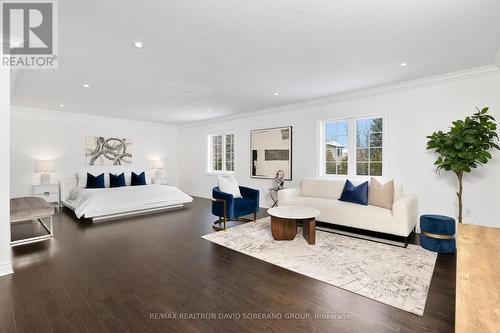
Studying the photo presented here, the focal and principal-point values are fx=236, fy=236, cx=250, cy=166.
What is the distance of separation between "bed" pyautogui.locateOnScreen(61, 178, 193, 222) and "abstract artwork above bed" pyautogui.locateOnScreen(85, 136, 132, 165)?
3.55 ft

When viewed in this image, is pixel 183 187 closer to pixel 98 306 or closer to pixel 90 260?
pixel 90 260

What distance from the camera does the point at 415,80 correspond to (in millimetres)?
3920

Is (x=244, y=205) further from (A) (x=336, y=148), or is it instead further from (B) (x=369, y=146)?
(B) (x=369, y=146)

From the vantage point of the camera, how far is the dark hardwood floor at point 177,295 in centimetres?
180

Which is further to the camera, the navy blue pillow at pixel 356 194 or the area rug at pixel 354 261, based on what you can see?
the navy blue pillow at pixel 356 194

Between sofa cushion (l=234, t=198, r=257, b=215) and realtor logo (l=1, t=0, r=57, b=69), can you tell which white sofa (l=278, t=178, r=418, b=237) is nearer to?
sofa cushion (l=234, t=198, r=257, b=215)

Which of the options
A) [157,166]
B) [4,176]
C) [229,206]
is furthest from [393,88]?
[157,166]

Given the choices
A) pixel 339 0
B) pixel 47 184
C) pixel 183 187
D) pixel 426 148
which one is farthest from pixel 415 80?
pixel 47 184

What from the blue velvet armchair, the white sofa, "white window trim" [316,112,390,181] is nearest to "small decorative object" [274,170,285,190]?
the white sofa

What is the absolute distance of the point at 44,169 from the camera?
587cm

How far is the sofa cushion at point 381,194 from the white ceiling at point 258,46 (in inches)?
69.6

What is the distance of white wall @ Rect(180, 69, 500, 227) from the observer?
3.47m

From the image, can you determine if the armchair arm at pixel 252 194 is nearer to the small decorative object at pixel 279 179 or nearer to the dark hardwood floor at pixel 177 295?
the small decorative object at pixel 279 179

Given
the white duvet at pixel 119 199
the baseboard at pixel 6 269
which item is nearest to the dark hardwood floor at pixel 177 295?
the baseboard at pixel 6 269
